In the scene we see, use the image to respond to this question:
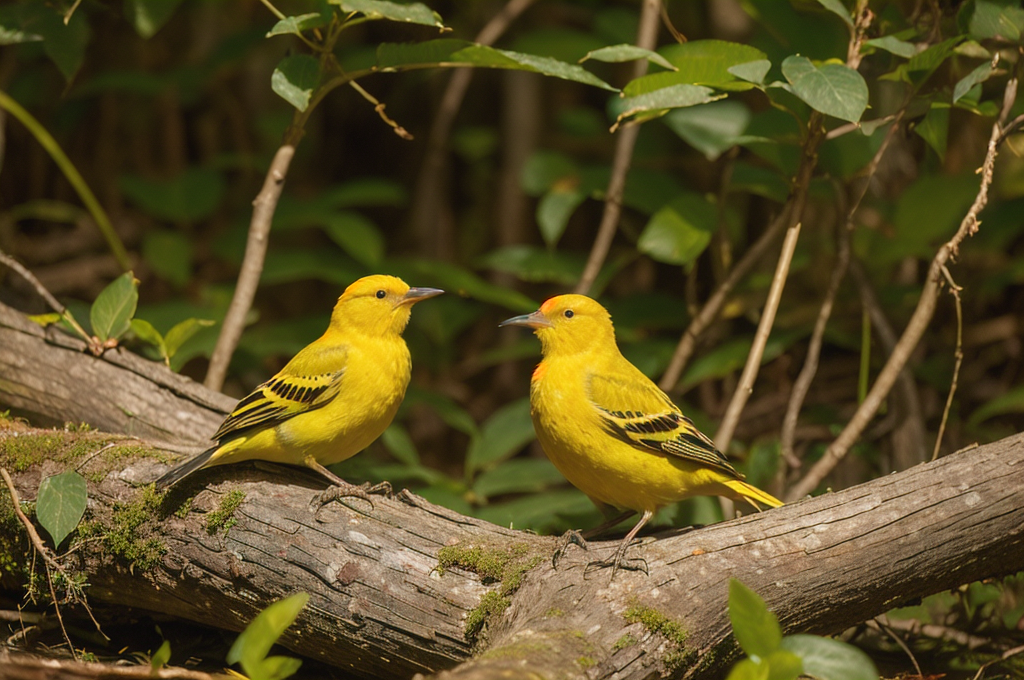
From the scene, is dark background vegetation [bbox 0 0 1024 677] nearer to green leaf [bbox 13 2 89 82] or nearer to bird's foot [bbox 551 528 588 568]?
green leaf [bbox 13 2 89 82]

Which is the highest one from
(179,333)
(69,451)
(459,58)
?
(459,58)

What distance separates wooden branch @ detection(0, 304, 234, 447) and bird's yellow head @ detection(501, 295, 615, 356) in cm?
141

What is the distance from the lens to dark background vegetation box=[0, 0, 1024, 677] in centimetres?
433

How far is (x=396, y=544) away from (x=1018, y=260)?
446cm

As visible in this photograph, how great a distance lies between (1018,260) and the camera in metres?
5.35

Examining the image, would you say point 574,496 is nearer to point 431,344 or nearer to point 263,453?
point 263,453

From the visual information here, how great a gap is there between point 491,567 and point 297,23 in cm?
206

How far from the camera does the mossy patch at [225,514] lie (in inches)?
115

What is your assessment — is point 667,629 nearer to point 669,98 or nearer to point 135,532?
point 135,532

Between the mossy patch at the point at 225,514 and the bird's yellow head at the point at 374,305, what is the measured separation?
31.9 inches

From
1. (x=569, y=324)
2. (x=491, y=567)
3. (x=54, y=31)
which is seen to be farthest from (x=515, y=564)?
(x=54, y=31)

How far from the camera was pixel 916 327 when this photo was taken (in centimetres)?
365

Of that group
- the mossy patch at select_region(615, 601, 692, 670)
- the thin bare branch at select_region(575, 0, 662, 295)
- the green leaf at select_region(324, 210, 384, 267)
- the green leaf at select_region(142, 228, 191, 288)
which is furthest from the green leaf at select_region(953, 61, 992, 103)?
the green leaf at select_region(142, 228, 191, 288)

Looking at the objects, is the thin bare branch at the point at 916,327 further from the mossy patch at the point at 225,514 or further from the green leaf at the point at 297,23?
the green leaf at the point at 297,23
